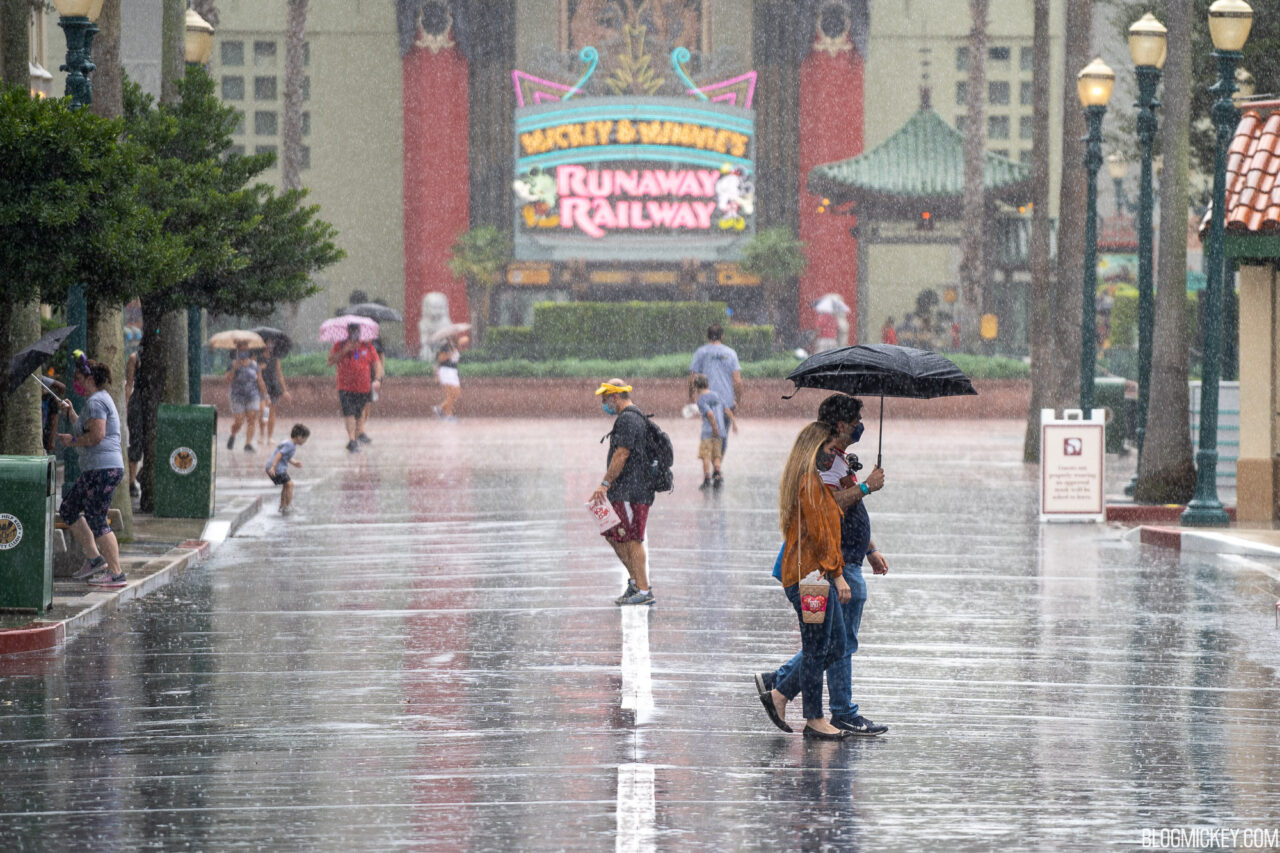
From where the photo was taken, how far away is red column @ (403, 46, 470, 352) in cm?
5412

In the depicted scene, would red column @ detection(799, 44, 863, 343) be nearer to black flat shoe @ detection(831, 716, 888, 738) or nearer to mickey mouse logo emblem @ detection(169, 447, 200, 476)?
mickey mouse logo emblem @ detection(169, 447, 200, 476)

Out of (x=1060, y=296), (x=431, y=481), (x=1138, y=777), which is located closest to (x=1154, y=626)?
(x=1138, y=777)

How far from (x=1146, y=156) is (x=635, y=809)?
51.0 ft

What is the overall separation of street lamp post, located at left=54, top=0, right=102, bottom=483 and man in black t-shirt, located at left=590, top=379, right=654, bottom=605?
15.5 feet

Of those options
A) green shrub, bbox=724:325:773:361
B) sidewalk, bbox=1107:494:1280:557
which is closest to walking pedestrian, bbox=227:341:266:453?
sidewalk, bbox=1107:494:1280:557

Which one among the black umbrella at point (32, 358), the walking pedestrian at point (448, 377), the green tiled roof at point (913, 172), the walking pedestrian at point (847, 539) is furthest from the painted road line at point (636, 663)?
the green tiled roof at point (913, 172)

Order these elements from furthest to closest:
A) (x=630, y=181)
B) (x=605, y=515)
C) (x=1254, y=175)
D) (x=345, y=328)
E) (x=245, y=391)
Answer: (x=630, y=181) → (x=345, y=328) → (x=245, y=391) → (x=1254, y=175) → (x=605, y=515)

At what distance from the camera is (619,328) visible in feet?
149

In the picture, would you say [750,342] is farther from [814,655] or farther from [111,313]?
[814,655]

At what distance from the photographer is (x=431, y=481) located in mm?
23391

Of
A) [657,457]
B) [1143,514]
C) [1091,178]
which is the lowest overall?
[1143,514]

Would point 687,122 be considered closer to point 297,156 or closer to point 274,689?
point 297,156

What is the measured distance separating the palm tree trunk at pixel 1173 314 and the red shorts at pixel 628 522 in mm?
9474

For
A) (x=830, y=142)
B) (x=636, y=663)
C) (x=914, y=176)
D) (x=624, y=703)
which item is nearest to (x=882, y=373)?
(x=624, y=703)
